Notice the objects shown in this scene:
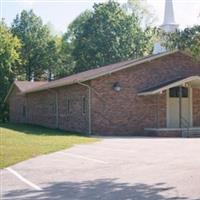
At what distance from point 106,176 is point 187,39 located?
388 centimetres

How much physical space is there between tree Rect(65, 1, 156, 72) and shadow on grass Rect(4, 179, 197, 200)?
44051 millimetres

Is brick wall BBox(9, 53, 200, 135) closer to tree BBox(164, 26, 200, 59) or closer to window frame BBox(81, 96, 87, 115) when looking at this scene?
window frame BBox(81, 96, 87, 115)

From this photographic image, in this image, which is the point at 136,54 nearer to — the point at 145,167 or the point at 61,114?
the point at 61,114

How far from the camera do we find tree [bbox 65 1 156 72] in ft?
179

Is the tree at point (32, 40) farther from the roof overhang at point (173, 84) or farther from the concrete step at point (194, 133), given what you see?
the concrete step at point (194, 133)

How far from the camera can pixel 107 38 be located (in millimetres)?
54906

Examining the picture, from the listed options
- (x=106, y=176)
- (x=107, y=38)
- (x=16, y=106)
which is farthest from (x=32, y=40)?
(x=106, y=176)

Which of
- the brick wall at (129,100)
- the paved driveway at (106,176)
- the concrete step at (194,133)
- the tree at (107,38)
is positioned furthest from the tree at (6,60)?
the paved driveway at (106,176)

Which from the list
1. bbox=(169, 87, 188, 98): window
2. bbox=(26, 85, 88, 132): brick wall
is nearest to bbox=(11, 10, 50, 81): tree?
bbox=(26, 85, 88, 132): brick wall

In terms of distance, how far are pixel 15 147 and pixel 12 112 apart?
30.9 m

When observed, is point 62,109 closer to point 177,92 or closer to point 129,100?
point 129,100

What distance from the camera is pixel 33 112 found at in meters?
39.7

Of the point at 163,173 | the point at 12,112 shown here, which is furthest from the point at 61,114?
the point at 163,173

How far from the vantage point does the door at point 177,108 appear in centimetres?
2862
